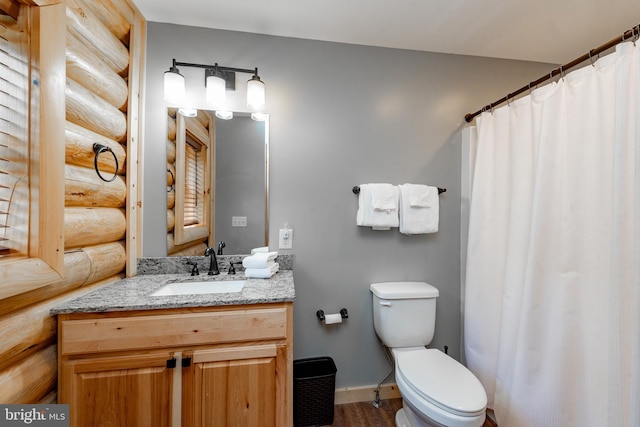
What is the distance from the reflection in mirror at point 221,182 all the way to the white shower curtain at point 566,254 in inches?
58.7

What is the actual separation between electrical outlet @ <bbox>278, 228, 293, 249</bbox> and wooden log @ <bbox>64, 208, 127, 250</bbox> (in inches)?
35.8

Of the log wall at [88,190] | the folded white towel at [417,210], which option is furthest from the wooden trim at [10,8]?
the folded white towel at [417,210]

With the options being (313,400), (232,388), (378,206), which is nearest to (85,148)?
(232,388)

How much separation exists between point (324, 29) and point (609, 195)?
1720mm

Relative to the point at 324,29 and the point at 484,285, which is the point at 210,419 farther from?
the point at 324,29

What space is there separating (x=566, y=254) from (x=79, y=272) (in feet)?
7.33

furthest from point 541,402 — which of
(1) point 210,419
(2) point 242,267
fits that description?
(2) point 242,267

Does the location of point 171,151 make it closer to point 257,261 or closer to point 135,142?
point 135,142

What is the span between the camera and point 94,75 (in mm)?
1193

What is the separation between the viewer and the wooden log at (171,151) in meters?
1.59

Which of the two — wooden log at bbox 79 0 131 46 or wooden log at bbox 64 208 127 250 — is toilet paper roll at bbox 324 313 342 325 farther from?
wooden log at bbox 79 0 131 46

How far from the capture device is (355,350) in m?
1.76

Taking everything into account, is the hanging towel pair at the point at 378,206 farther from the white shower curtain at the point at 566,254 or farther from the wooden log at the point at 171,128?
the wooden log at the point at 171,128

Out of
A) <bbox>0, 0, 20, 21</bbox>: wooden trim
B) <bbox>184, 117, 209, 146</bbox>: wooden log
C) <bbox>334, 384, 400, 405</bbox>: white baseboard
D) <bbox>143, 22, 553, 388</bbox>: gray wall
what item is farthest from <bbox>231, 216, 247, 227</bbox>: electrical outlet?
<bbox>334, 384, 400, 405</bbox>: white baseboard
